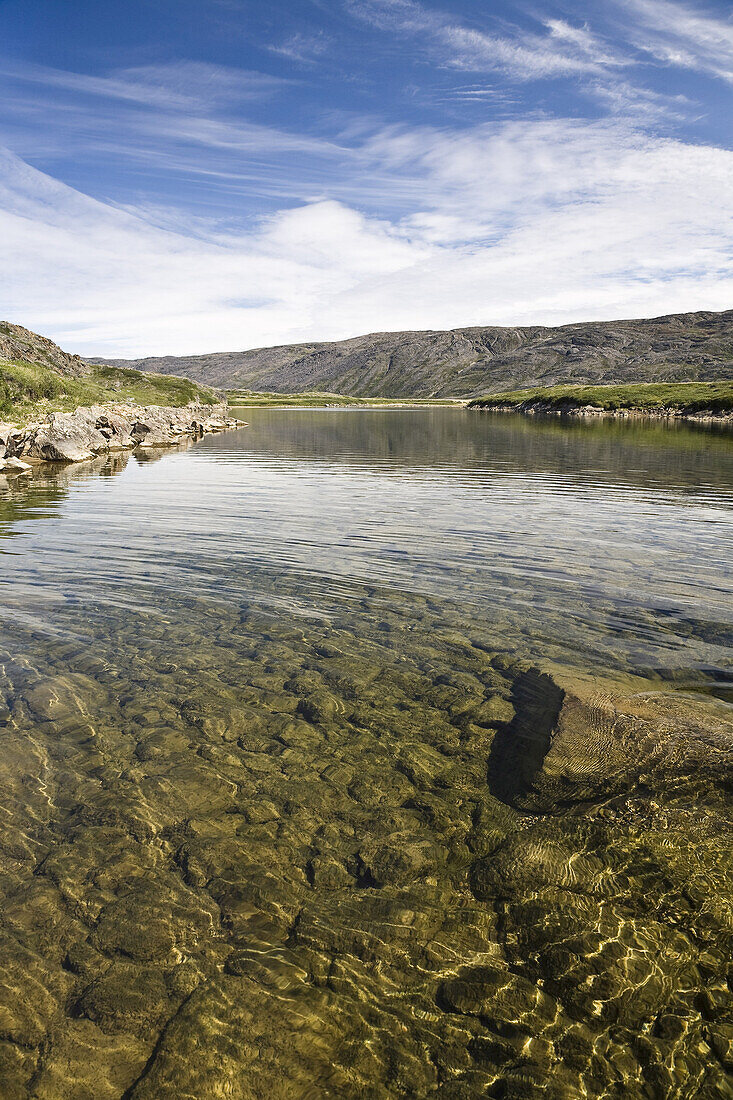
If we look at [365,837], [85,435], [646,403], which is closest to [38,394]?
[85,435]

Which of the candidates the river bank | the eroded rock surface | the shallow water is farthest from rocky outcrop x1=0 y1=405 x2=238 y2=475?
the river bank

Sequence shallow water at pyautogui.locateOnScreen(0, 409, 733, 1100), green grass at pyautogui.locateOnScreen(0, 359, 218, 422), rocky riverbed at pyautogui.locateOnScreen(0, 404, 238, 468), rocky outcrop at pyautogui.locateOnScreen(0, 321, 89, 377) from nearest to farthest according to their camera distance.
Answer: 1. shallow water at pyautogui.locateOnScreen(0, 409, 733, 1100)
2. rocky riverbed at pyautogui.locateOnScreen(0, 404, 238, 468)
3. green grass at pyautogui.locateOnScreen(0, 359, 218, 422)
4. rocky outcrop at pyautogui.locateOnScreen(0, 321, 89, 377)

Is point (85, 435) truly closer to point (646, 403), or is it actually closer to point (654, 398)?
point (646, 403)

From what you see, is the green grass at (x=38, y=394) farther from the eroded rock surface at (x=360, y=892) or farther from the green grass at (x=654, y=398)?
the green grass at (x=654, y=398)

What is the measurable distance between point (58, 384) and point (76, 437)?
37.6 meters

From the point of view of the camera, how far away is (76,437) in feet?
183

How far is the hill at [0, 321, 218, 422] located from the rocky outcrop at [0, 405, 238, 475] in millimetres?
6865

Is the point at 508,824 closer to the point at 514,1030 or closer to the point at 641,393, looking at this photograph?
the point at 514,1030

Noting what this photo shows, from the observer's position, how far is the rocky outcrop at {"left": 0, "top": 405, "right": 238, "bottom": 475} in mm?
52375

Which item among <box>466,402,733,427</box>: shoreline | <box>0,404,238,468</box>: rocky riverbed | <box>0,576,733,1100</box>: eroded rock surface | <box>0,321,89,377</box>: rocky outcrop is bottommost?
<box>0,576,733,1100</box>: eroded rock surface

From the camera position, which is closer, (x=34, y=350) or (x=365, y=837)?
(x=365, y=837)

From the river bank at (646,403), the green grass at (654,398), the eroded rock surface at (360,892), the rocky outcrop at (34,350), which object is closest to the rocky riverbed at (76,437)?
the eroded rock surface at (360,892)

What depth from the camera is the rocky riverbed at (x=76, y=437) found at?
172 feet

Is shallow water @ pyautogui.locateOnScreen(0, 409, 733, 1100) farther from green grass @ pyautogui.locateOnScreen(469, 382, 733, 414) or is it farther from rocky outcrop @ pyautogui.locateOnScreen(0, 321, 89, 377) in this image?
Result: green grass @ pyautogui.locateOnScreen(469, 382, 733, 414)
